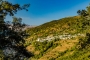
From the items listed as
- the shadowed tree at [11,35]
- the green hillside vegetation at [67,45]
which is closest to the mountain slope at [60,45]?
the green hillside vegetation at [67,45]

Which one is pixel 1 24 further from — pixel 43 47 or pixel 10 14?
pixel 43 47

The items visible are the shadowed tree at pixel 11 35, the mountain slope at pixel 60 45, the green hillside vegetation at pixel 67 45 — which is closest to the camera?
the shadowed tree at pixel 11 35

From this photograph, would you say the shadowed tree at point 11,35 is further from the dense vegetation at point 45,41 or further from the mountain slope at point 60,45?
the mountain slope at point 60,45

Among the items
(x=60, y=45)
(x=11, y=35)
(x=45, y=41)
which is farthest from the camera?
(x=45, y=41)

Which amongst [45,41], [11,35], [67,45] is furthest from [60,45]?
[11,35]

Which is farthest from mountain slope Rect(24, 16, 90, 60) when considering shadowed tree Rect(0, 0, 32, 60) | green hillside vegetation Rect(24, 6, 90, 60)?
shadowed tree Rect(0, 0, 32, 60)

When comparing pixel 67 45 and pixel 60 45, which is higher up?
pixel 60 45

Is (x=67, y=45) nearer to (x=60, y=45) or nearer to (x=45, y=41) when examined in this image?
(x=60, y=45)

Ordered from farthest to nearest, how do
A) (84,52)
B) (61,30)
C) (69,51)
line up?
(61,30), (69,51), (84,52)

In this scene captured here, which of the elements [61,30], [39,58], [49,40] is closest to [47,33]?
[61,30]

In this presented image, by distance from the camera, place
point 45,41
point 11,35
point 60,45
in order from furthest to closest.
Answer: point 45,41, point 60,45, point 11,35

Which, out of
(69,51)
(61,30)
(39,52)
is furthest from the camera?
(61,30)
